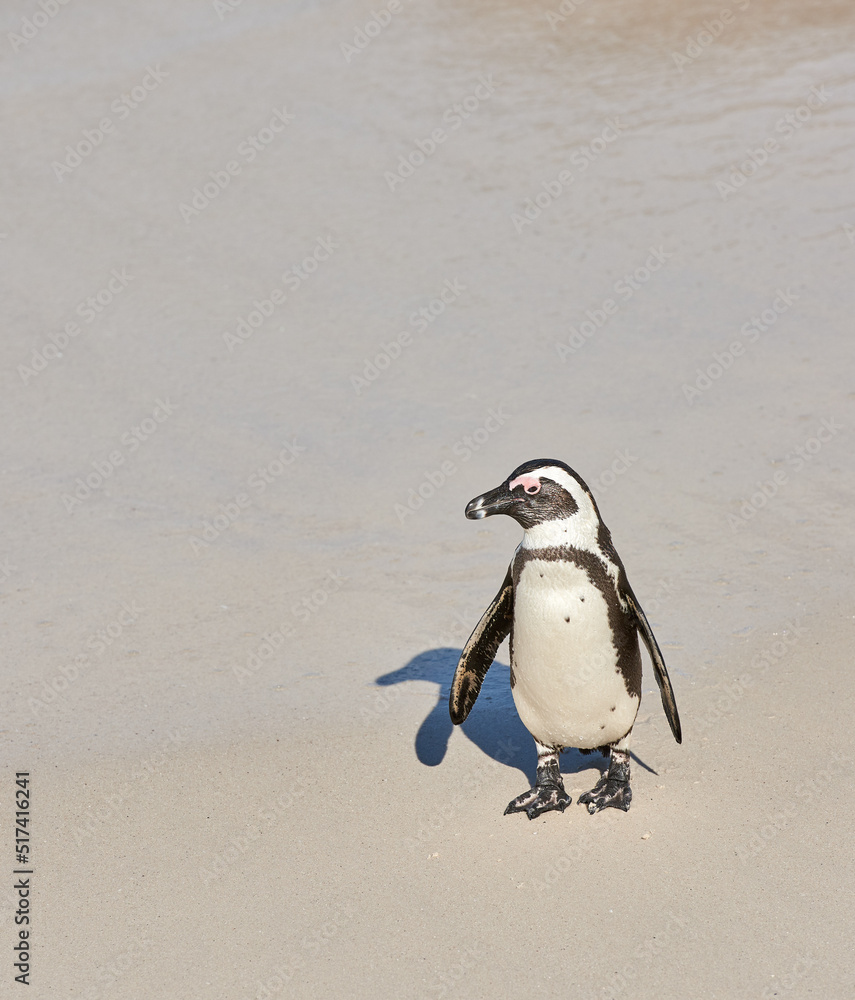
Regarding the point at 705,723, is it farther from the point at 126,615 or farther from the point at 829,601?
the point at 126,615

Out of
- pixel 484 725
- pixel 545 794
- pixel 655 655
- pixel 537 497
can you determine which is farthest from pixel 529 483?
pixel 484 725

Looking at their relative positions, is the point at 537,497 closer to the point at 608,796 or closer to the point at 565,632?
the point at 565,632

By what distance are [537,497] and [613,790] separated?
113cm

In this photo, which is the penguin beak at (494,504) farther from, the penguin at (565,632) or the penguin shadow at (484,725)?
the penguin shadow at (484,725)

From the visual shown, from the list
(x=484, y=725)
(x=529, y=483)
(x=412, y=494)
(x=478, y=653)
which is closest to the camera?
(x=529, y=483)

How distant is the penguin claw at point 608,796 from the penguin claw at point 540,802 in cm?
7

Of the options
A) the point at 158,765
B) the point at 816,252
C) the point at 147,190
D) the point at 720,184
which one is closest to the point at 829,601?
the point at 158,765

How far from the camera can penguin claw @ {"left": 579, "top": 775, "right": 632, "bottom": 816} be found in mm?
4219

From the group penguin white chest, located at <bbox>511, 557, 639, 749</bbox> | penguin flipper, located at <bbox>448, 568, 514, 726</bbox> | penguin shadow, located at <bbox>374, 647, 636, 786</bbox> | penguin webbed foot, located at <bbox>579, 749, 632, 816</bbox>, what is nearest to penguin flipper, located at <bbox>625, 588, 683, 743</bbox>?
penguin white chest, located at <bbox>511, 557, 639, 749</bbox>

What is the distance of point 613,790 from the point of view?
4242 millimetres

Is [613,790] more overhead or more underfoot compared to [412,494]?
more underfoot

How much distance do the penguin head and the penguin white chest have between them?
16cm

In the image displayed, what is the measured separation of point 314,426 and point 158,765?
3225 millimetres

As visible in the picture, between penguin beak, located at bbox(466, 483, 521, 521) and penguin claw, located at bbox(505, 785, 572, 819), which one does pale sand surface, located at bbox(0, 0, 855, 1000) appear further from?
penguin beak, located at bbox(466, 483, 521, 521)
